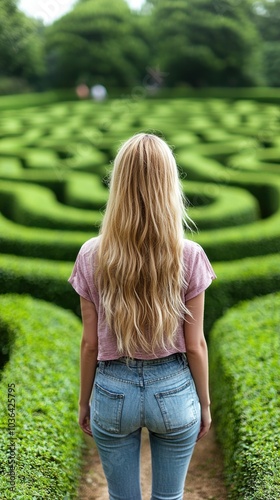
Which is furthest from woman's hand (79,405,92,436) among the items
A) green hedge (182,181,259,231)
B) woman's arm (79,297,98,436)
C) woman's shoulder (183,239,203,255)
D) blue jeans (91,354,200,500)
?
green hedge (182,181,259,231)

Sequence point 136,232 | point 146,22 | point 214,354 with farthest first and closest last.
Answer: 1. point 146,22
2. point 214,354
3. point 136,232

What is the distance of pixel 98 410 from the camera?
344 cm

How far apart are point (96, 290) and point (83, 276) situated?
10 cm

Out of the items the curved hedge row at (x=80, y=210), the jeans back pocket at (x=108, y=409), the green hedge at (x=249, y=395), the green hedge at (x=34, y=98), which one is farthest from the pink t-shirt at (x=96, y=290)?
the green hedge at (x=34, y=98)

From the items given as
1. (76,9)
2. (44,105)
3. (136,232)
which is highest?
(76,9)

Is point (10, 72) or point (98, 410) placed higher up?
point (10, 72)

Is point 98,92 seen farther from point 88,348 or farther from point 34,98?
point 88,348

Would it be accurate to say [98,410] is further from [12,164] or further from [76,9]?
[76,9]

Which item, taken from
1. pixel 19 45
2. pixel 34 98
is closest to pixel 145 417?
pixel 19 45

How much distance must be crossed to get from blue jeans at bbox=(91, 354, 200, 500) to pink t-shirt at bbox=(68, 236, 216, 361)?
0.05m

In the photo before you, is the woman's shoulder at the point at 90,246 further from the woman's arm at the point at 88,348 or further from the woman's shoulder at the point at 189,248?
the woman's shoulder at the point at 189,248

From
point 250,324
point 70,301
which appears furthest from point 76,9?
point 250,324

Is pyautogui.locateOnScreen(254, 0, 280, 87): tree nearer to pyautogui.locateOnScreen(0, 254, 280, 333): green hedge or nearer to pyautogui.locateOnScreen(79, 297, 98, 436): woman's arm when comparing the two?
pyautogui.locateOnScreen(0, 254, 280, 333): green hedge

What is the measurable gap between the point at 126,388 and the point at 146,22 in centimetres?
1680
